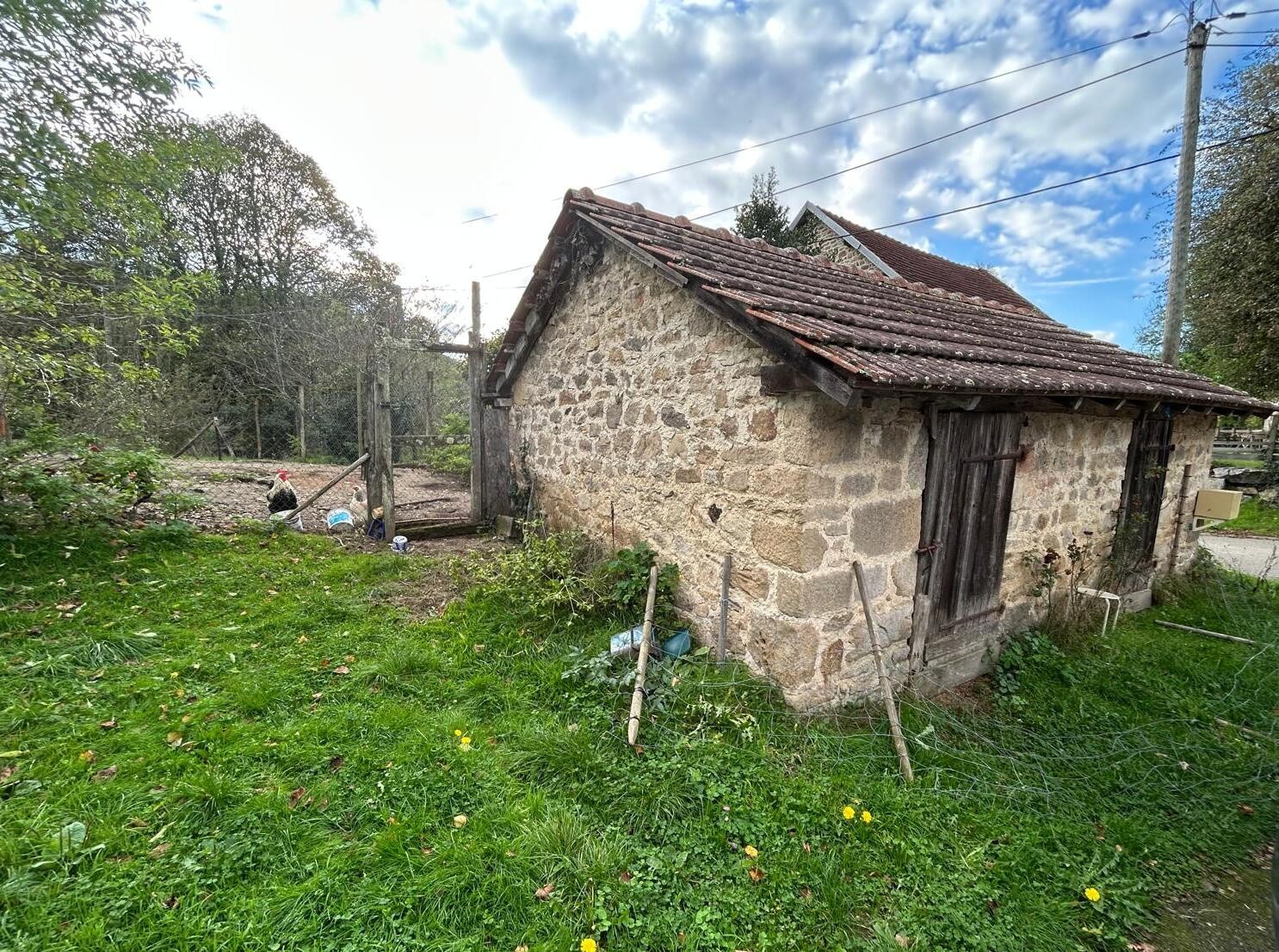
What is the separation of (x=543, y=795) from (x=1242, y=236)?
55.2ft

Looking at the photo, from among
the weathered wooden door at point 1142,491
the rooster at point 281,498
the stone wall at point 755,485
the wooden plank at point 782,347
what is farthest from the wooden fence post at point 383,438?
the weathered wooden door at point 1142,491

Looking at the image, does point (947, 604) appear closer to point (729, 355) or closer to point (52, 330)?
point (729, 355)

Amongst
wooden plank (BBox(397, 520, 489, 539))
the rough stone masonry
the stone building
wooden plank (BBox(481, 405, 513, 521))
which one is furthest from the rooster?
the rough stone masonry

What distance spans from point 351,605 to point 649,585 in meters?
3.10

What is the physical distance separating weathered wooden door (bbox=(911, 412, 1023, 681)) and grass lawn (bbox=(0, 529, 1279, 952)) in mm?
586

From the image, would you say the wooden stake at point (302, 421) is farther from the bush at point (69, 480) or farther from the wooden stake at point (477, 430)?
the wooden stake at point (477, 430)

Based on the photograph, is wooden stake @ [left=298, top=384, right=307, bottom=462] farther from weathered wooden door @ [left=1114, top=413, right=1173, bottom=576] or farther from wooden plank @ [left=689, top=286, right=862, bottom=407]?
weathered wooden door @ [left=1114, top=413, right=1173, bottom=576]

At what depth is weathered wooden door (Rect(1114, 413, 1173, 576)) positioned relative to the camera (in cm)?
613

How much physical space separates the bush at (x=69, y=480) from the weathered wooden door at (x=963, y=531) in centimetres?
848

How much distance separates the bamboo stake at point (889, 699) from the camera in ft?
10.5

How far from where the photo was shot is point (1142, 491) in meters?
6.43

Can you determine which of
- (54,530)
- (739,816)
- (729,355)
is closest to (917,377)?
(729,355)

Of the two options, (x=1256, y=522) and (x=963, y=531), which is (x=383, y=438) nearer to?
(x=963, y=531)

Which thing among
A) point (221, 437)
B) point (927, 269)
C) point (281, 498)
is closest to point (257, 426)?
point (221, 437)
